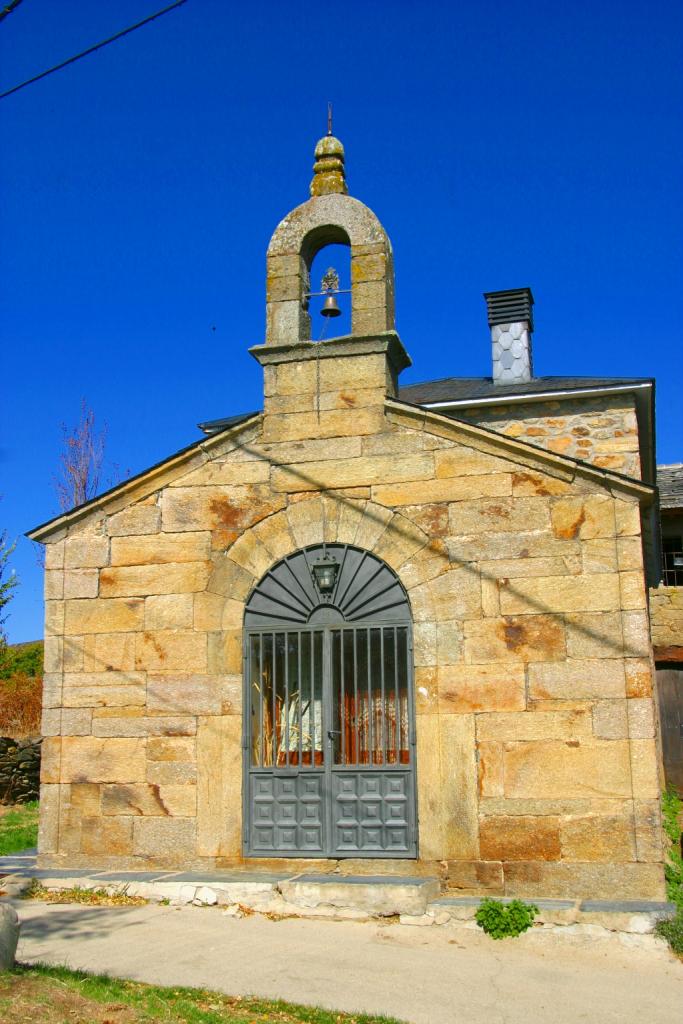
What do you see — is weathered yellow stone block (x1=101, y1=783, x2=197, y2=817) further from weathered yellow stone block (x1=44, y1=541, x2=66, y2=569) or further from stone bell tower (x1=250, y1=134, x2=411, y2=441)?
stone bell tower (x1=250, y1=134, x2=411, y2=441)

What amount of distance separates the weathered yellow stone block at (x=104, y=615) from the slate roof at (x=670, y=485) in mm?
10754

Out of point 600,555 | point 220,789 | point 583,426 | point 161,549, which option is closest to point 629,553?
point 600,555

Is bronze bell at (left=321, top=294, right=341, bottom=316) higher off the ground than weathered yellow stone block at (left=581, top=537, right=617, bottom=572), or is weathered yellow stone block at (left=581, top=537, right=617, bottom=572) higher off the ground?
bronze bell at (left=321, top=294, right=341, bottom=316)

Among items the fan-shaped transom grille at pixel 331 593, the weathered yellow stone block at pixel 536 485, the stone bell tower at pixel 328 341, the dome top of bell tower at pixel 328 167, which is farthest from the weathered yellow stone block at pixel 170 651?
the dome top of bell tower at pixel 328 167

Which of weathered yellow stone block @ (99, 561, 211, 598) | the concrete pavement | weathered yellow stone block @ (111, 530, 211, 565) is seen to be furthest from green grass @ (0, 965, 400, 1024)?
weathered yellow stone block @ (111, 530, 211, 565)

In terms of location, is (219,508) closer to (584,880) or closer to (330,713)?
(330,713)

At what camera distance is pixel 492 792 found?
7855 millimetres

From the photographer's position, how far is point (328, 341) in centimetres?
907

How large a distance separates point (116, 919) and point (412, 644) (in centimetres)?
314

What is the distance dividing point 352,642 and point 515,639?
1.42 m

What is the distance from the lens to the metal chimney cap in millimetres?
16312

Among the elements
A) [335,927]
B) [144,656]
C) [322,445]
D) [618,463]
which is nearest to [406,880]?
[335,927]

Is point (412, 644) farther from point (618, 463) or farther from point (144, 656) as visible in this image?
point (618, 463)

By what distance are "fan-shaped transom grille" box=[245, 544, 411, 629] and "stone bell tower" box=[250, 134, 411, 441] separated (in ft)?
3.78
